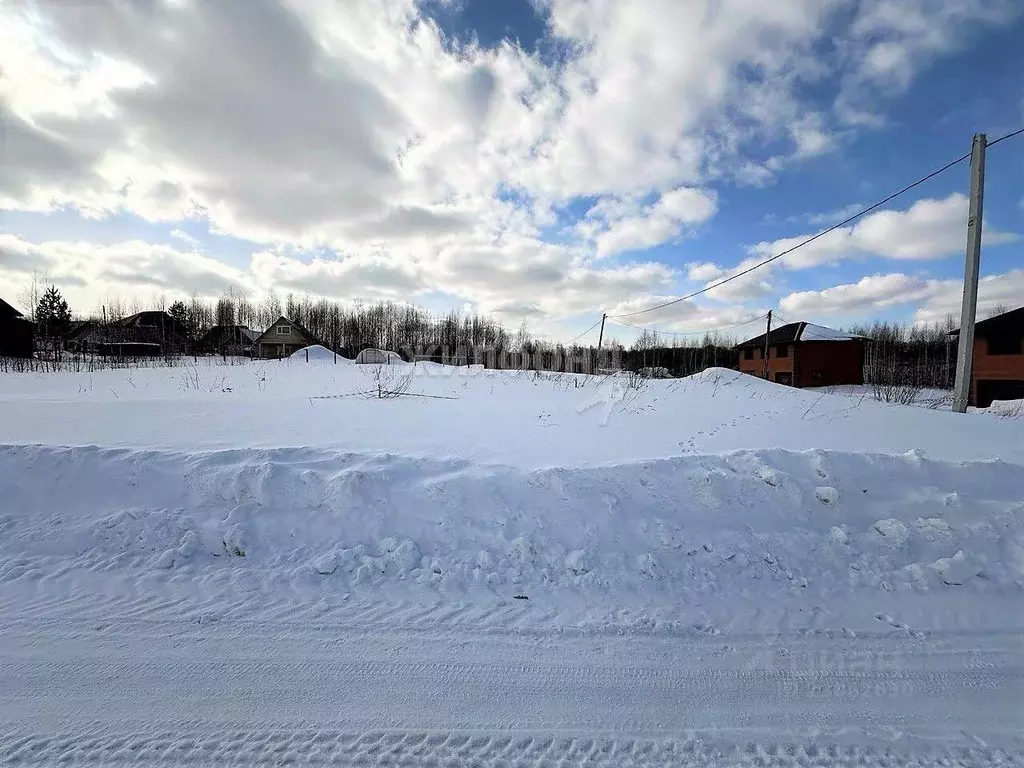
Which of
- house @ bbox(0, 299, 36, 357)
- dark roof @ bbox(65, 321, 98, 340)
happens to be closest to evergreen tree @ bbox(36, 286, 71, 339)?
dark roof @ bbox(65, 321, 98, 340)

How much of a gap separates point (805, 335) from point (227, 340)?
200 ft

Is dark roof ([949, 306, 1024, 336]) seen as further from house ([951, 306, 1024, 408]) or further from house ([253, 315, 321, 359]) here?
house ([253, 315, 321, 359])

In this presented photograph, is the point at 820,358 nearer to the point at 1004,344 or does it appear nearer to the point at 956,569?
the point at 1004,344

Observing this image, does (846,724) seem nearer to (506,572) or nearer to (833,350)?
(506,572)

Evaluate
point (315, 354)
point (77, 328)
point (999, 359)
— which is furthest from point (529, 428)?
point (77, 328)

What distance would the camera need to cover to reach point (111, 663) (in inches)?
97.0

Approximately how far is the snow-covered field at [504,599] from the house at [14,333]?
3931cm

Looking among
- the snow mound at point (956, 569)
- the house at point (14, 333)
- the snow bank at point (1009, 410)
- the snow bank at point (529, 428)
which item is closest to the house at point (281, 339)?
the house at point (14, 333)

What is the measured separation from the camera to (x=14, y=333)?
3222 centimetres

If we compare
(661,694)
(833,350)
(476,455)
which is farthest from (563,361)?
(661,694)

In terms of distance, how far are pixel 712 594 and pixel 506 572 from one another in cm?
157

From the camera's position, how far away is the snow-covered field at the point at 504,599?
84.0 inches

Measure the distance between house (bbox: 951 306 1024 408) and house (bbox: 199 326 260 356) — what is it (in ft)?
192

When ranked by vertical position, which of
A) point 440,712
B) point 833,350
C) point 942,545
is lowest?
point 440,712
